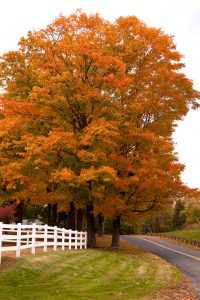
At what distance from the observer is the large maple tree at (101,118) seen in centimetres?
2442

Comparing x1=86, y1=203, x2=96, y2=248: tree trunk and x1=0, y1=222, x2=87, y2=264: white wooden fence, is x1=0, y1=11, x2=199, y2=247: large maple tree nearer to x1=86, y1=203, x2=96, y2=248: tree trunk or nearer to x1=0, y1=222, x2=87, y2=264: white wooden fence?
x1=86, y1=203, x2=96, y2=248: tree trunk

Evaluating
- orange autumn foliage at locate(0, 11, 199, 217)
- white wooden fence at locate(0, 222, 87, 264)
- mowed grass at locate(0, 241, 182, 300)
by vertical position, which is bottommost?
mowed grass at locate(0, 241, 182, 300)

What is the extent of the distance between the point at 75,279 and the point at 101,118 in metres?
13.0

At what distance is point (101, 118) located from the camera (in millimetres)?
24609

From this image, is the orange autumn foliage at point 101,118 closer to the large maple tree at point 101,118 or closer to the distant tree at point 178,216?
the large maple tree at point 101,118

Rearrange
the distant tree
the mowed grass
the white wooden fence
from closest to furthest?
the mowed grass → the white wooden fence → the distant tree

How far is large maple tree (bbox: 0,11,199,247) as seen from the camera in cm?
2442

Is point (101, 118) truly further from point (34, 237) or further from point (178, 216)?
point (178, 216)

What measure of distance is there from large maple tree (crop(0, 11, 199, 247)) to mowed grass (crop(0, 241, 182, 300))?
6.91 m

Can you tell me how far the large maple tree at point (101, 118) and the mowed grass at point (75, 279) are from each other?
691 centimetres

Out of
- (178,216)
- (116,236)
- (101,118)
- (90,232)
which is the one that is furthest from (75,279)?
(178,216)

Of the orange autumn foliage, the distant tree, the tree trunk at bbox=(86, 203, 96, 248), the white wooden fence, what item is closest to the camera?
the white wooden fence

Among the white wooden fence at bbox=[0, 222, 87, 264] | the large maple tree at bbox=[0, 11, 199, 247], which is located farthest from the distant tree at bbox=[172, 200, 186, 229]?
the white wooden fence at bbox=[0, 222, 87, 264]

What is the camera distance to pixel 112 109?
1011 inches
